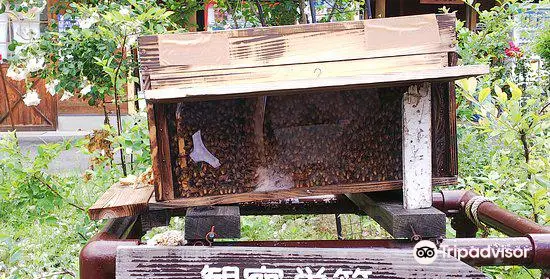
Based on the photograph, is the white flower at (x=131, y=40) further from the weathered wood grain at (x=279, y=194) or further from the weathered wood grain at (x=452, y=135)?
the weathered wood grain at (x=452, y=135)

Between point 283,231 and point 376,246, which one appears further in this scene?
point 283,231

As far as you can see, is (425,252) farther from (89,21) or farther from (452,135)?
(89,21)

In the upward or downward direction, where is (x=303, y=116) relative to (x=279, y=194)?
upward

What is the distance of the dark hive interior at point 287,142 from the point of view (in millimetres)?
1371

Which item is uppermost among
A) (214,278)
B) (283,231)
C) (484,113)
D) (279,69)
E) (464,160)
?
(279,69)

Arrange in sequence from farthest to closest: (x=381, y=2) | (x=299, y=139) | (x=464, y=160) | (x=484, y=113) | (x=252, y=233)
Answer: (x=381, y=2) < (x=464, y=160) < (x=252, y=233) < (x=484, y=113) < (x=299, y=139)

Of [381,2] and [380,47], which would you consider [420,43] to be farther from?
[381,2]

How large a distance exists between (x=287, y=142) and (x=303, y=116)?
74 millimetres

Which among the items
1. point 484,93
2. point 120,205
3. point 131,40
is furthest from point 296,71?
point 131,40

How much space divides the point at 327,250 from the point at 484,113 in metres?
0.97

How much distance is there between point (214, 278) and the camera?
3.90 ft

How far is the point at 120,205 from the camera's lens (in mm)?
1329

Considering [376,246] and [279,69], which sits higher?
[279,69]

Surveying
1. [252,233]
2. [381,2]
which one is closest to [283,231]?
[252,233]
